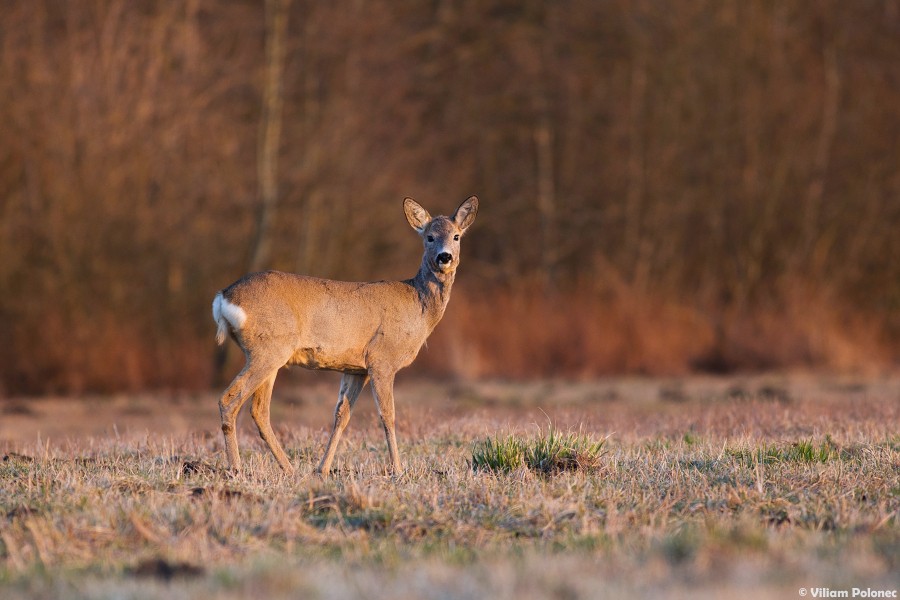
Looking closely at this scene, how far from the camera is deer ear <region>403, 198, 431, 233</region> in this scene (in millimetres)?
9398

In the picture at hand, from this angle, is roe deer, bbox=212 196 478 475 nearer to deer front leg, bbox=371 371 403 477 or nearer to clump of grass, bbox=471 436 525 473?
deer front leg, bbox=371 371 403 477

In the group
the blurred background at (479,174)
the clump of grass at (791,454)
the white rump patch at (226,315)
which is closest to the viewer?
the clump of grass at (791,454)

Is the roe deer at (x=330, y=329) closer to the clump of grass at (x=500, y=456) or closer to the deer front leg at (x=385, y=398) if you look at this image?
the deer front leg at (x=385, y=398)

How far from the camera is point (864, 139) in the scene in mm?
23281

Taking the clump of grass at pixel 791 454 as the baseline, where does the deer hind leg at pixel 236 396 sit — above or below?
above

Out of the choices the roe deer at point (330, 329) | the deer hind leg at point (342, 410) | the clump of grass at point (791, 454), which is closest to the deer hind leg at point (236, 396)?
the roe deer at point (330, 329)

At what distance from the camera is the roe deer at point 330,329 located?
8.20m

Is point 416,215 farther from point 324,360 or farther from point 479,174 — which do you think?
point 479,174

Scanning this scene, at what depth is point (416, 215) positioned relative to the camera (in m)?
9.46

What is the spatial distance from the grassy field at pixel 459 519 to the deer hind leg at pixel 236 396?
0.80 ft

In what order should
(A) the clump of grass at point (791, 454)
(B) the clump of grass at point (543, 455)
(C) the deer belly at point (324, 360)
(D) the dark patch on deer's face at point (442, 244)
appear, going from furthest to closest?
1. (D) the dark patch on deer's face at point (442, 244)
2. (C) the deer belly at point (324, 360)
3. (A) the clump of grass at point (791, 454)
4. (B) the clump of grass at point (543, 455)

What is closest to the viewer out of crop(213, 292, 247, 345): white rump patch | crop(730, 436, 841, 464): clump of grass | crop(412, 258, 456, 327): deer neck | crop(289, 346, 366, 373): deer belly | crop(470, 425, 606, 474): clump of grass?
crop(470, 425, 606, 474): clump of grass

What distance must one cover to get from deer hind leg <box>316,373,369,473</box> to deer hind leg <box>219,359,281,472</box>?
55 cm

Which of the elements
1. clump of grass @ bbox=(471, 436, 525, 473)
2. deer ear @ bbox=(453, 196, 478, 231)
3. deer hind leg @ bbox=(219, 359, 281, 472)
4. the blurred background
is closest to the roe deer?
deer hind leg @ bbox=(219, 359, 281, 472)
